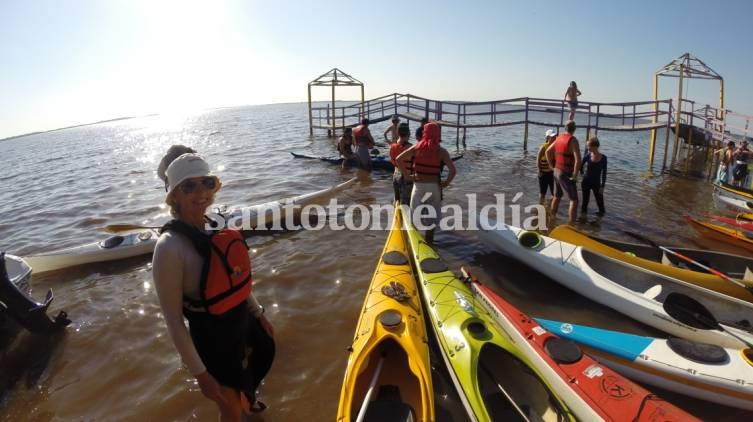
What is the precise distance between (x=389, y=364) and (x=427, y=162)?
3.54m

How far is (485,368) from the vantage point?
3.51m

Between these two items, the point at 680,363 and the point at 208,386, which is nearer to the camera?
the point at 208,386

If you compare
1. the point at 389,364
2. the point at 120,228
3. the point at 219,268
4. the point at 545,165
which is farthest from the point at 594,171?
the point at 120,228

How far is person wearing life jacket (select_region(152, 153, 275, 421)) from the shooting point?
2004 mm

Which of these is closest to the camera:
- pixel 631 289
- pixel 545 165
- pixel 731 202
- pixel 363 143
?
pixel 631 289

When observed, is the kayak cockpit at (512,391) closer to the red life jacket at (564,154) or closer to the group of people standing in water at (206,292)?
the group of people standing in water at (206,292)

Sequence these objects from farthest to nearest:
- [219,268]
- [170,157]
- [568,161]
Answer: [568,161] → [170,157] → [219,268]

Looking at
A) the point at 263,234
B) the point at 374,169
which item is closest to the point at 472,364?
the point at 263,234

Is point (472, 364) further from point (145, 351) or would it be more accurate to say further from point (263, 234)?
point (263, 234)

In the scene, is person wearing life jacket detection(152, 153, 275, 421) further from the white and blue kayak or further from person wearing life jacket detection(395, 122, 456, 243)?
person wearing life jacket detection(395, 122, 456, 243)

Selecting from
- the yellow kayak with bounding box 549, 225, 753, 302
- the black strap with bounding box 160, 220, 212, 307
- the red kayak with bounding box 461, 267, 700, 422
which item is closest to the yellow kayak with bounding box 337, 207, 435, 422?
the red kayak with bounding box 461, 267, 700, 422

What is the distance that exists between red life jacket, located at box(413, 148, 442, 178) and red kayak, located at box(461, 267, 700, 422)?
3.01 m

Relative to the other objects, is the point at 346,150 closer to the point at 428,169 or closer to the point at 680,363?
the point at 428,169

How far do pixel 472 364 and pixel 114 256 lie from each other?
6692mm
